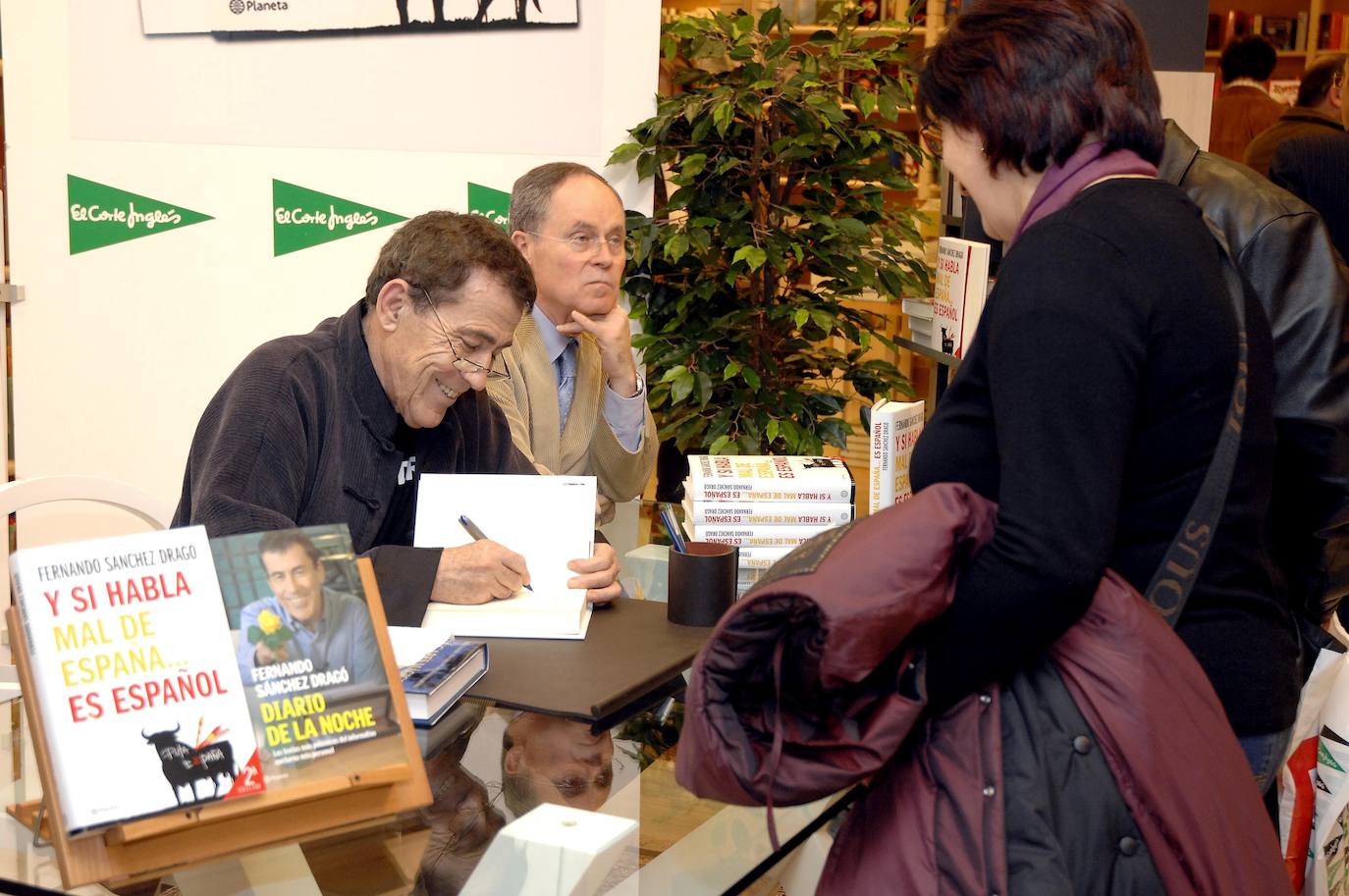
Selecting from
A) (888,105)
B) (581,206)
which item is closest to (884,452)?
(581,206)

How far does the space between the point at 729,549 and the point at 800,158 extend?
1867 millimetres

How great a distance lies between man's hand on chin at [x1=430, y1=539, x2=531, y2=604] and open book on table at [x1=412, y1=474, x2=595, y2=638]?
0.06ft

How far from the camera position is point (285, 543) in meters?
1.29

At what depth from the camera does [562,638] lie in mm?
1816

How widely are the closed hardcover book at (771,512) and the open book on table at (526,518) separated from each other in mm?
A: 192

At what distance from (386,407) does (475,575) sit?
378 millimetres

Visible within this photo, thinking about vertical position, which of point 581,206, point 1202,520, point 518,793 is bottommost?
point 518,793

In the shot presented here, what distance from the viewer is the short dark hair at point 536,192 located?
2879 millimetres

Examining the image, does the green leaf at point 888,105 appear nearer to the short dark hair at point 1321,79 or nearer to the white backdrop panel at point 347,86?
the white backdrop panel at point 347,86

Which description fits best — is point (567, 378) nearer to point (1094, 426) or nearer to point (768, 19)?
point (768, 19)

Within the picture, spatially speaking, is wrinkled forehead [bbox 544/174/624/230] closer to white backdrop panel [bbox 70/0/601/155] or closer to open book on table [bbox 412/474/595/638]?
white backdrop panel [bbox 70/0/601/155]

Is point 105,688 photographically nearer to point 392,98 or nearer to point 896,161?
point 392,98

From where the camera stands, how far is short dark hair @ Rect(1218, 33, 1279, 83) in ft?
17.3

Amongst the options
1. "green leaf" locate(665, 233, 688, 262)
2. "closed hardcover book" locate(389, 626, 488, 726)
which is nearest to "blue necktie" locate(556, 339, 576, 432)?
"green leaf" locate(665, 233, 688, 262)
